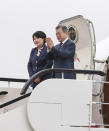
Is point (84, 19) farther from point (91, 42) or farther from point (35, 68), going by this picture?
point (35, 68)

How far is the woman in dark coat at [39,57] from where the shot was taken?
8.80 metres

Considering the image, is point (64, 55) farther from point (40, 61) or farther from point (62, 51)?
point (40, 61)

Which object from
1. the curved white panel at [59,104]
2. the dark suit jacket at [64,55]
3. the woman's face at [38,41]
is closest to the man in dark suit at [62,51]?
the dark suit jacket at [64,55]

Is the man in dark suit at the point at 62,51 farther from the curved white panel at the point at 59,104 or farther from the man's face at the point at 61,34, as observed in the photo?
the curved white panel at the point at 59,104

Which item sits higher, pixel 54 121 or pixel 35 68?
pixel 35 68

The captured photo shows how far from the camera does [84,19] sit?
30.6 ft

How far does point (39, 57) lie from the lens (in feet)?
29.5

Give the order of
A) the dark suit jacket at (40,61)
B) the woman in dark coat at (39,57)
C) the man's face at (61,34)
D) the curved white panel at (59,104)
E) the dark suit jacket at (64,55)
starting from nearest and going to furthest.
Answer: the curved white panel at (59,104)
the dark suit jacket at (64,55)
the man's face at (61,34)
the woman in dark coat at (39,57)
the dark suit jacket at (40,61)

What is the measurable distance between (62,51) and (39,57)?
856 mm

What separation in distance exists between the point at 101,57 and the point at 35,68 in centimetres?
121

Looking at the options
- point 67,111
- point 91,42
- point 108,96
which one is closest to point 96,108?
point 108,96

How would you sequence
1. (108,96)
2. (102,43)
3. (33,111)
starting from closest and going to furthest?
(33,111), (108,96), (102,43)

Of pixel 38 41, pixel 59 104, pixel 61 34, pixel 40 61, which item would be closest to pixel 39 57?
pixel 40 61

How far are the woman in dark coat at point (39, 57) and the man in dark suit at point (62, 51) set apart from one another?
0.95ft
